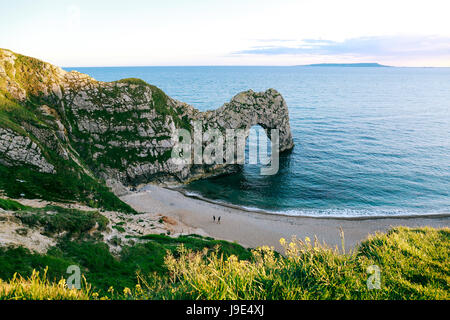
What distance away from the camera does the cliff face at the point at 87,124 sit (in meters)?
31.0

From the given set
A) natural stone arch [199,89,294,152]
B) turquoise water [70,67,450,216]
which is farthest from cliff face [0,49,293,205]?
turquoise water [70,67,450,216]

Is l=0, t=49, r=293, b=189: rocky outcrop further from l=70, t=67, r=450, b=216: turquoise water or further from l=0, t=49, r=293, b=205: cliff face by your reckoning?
l=70, t=67, r=450, b=216: turquoise water

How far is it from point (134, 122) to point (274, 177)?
32.5 metres

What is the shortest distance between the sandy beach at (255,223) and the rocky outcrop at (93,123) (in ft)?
25.1

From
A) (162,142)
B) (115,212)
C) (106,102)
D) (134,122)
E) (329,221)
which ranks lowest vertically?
(329,221)

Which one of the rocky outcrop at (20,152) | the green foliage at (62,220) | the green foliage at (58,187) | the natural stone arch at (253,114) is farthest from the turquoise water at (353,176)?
the green foliage at (62,220)

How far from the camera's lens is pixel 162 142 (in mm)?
48469

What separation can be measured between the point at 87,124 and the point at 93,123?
101 centimetres

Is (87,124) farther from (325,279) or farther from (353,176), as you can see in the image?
(353,176)

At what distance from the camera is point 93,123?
43812 millimetres

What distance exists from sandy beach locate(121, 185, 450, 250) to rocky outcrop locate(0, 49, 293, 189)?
25.1 ft

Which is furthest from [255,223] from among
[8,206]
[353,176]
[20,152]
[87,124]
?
[87,124]
